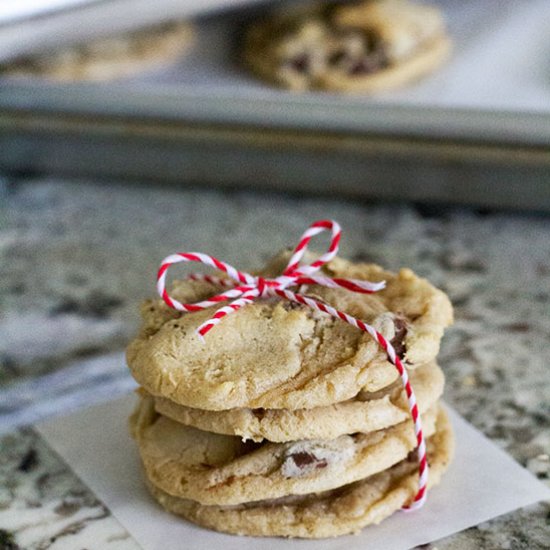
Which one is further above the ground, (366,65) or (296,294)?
(296,294)

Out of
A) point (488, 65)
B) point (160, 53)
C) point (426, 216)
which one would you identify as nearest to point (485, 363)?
point (426, 216)

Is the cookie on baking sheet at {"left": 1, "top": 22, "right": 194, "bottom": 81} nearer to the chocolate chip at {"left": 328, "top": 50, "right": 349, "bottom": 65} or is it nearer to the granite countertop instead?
the granite countertop

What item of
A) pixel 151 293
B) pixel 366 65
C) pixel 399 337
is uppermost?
pixel 399 337

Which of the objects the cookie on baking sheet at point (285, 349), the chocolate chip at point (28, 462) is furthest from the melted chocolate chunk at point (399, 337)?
the chocolate chip at point (28, 462)

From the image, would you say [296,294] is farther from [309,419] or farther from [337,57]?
[337,57]

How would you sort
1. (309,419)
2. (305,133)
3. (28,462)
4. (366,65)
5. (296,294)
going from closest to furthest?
(309,419), (296,294), (28,462), (305,133), (366,65)

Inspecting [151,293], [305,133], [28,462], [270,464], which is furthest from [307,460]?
[305,133]

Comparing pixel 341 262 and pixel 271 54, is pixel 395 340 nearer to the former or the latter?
pixel 341 262

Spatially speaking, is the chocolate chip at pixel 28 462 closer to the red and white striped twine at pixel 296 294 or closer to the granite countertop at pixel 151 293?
the granite countertop at pixel 151 293
